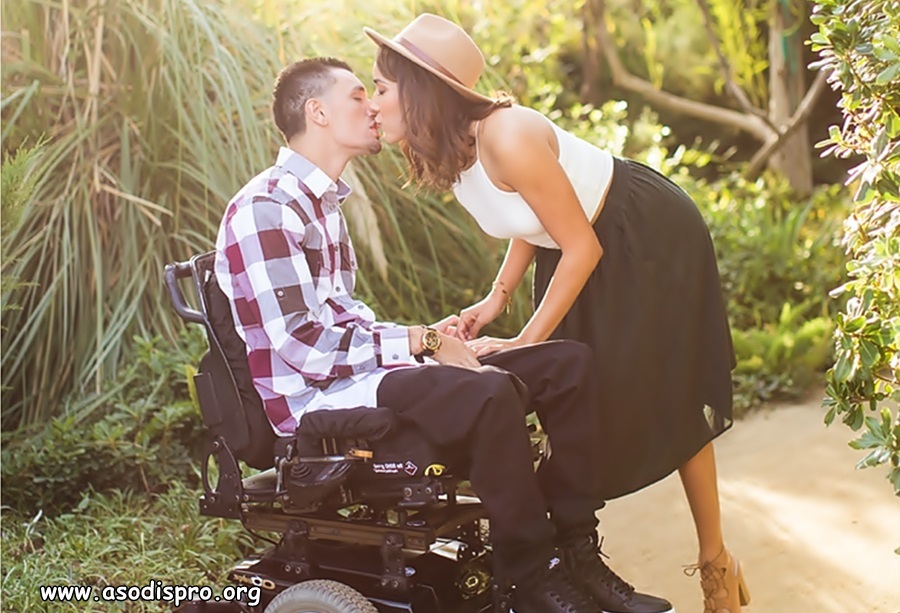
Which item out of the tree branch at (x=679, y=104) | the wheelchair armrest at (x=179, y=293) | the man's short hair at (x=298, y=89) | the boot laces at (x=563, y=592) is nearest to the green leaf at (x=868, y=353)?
the boot laces at (x=563, y=592)

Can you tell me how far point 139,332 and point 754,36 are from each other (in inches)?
191

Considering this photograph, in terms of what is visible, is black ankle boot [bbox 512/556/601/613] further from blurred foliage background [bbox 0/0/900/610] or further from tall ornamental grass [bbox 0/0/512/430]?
tall ornamental grass [bbox 0/0/512/430]

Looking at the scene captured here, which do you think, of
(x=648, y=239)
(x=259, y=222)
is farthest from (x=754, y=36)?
(x=259, y=222)

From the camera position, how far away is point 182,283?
423 centimetres

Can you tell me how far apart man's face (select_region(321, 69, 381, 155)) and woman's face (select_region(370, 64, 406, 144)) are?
6 cm

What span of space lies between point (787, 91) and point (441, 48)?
493 centimetres

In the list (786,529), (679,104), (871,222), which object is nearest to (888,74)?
(871,222)

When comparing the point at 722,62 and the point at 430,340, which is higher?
the point at 722,62

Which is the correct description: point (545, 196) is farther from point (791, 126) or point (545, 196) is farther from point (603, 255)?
point (791, 126)

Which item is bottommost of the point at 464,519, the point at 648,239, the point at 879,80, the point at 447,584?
the point at 447,584

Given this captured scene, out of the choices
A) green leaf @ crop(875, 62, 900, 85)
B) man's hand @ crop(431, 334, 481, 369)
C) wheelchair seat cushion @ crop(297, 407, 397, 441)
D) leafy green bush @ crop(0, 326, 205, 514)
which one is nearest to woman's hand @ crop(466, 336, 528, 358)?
man's hand @ crop(431, 334, 481, 369)

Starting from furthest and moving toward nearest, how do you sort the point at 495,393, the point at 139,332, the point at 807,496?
1. the point at 139,332
2. the point at 807,496
3. the point at 495,393

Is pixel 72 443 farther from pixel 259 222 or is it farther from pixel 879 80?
pixel 879 80

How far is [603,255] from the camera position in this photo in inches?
107
